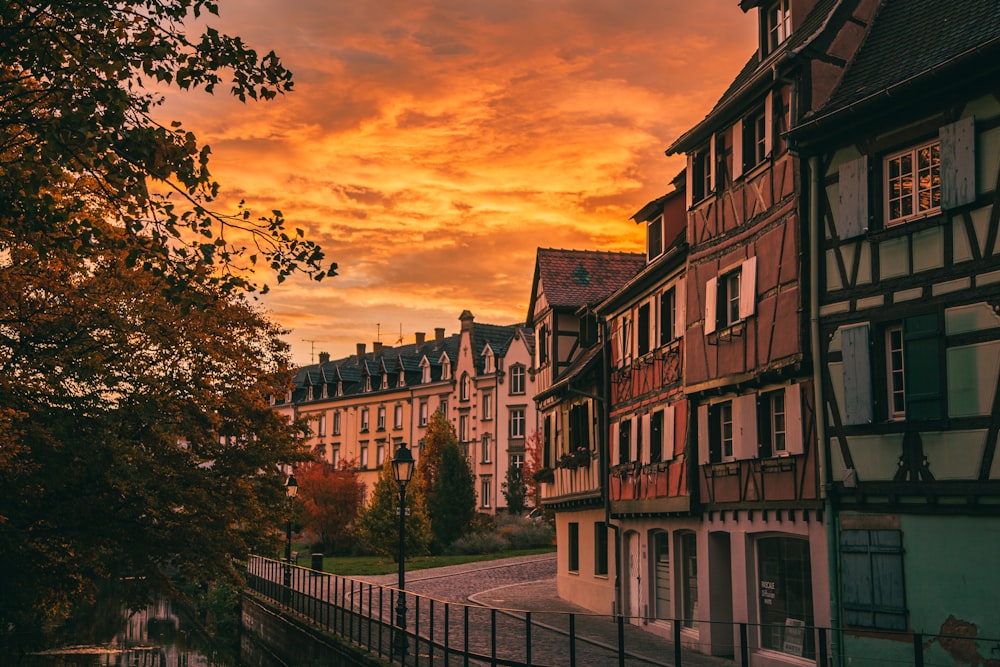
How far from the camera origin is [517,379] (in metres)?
67.8

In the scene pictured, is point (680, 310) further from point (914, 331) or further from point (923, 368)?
point (923, 368)

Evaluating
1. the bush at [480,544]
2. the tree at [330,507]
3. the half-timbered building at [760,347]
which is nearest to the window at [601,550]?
the half-timbered building at [760,347]

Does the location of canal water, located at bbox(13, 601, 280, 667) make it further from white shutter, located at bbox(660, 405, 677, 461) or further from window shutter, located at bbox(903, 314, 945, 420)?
window shutter, located at bbox(903, 314, 945, 420)

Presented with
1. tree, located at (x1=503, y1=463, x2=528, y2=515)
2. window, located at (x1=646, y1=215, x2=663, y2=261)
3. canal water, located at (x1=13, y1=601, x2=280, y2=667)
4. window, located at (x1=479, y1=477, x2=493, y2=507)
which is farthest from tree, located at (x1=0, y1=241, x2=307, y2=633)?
window, located at (x1=479, y1=477, x2=493, y2=507)

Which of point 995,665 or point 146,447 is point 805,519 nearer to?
point 995,665

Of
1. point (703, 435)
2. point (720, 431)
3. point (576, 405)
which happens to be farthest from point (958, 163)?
point (576, 405)

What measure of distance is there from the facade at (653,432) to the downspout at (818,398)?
5456 mm

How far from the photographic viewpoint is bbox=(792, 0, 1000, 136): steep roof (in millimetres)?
14719

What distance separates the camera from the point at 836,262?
17016mm

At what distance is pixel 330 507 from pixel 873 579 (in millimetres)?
49341

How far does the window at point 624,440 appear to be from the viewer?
2822 centimetres

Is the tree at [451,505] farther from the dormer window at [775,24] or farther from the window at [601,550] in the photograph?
the dormer window at [775,24]

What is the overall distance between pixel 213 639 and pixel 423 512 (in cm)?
1722

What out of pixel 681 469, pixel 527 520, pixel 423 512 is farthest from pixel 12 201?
pixel 527 520
